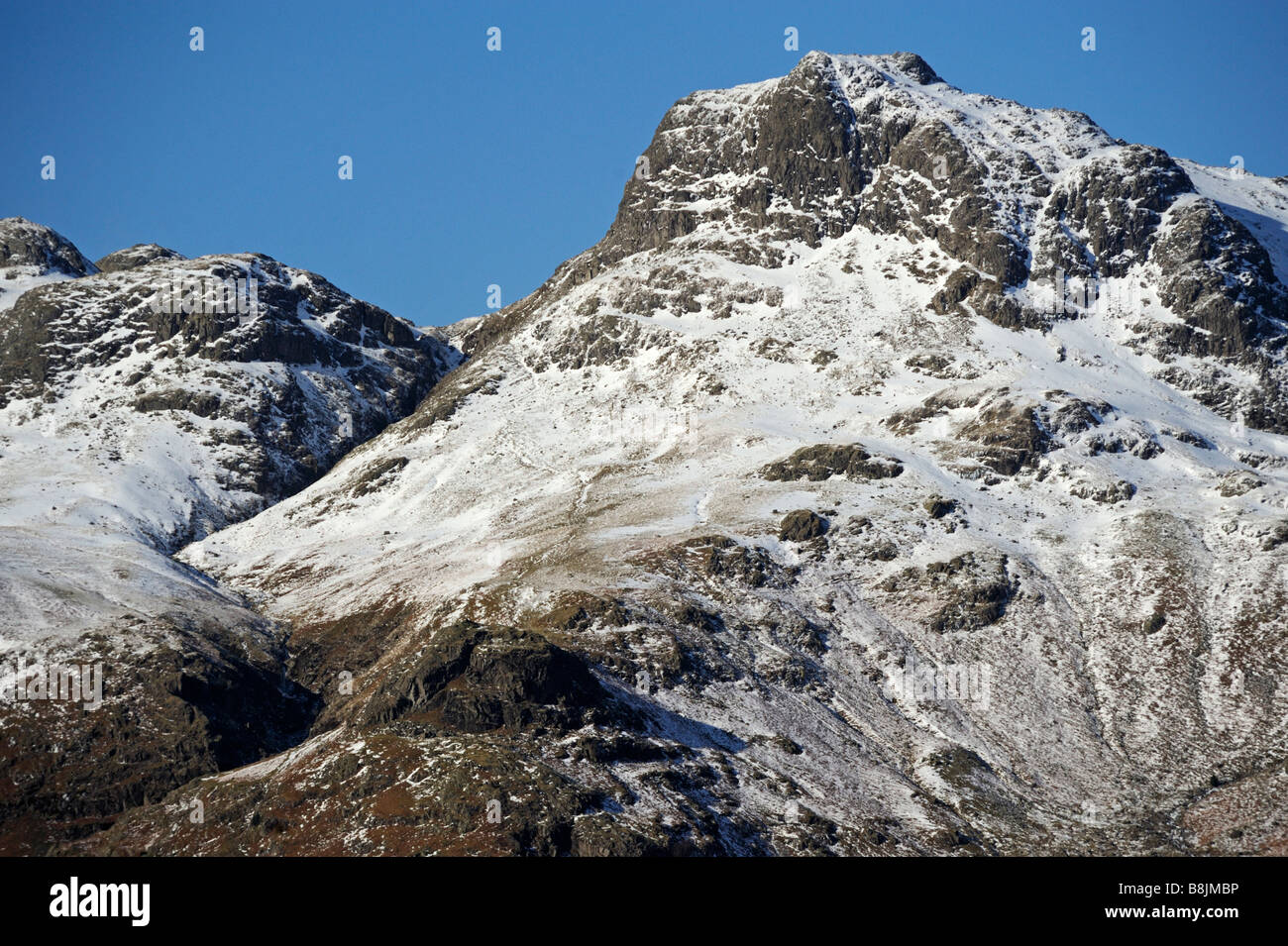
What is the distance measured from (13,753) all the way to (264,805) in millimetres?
25114

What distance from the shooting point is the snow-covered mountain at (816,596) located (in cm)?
9194

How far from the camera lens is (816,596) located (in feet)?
423

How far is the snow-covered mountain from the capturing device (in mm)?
91938

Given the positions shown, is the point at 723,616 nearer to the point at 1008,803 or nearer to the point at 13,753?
the point at 1008,803
